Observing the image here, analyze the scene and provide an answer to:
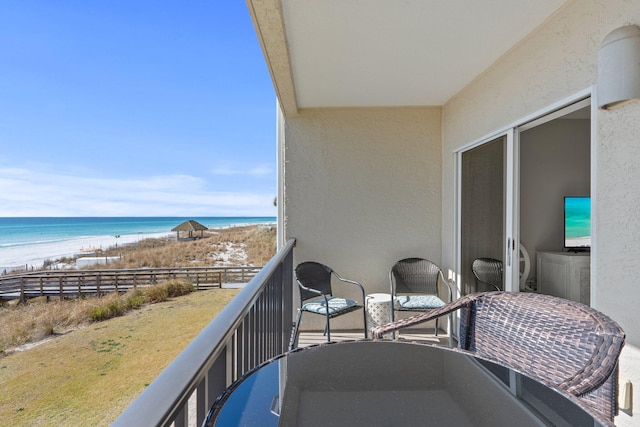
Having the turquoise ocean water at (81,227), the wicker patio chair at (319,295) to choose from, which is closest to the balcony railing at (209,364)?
the wicker patio chair at (319,295)

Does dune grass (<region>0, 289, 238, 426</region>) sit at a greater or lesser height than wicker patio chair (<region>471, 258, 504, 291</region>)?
lesser

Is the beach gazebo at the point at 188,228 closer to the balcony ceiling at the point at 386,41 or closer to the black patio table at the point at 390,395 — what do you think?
the balcony ceiling at the point at 386,41

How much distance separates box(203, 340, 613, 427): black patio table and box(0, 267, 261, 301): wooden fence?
41.4ft

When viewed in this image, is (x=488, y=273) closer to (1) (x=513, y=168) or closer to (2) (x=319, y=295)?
(1) (x=513, y=168)

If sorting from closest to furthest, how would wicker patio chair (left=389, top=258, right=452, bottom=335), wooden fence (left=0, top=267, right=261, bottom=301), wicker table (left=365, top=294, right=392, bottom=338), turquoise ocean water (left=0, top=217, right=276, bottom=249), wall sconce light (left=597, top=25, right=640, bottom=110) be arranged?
wall sconce light (left=597, top=25, right=640, bottom=110), wicker table (left=365, top=294, right=392, bottom=338), wicker patio chair (left=389, top=258, right=452, bottom=335), wooden fence (left=0, top=267, right=261, bottom=301), turquoise ocean water (left=0, top=217, right=276, bottom=249)

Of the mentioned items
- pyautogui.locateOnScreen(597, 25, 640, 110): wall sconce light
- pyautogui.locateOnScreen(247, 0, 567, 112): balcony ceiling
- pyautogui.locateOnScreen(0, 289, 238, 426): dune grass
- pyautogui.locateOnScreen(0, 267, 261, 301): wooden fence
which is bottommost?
pyautogui.locateOnScreen(0, 289, 238, 426): dune grass

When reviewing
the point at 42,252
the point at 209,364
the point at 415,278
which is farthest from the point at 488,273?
the point at 42,252

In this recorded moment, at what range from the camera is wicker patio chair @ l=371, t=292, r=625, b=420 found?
43.8 inches

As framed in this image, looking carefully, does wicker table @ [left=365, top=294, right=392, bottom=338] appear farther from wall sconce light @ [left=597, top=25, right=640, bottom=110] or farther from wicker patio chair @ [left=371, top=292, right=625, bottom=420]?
wall sconce light @ [left=597, top=25, right=640, bottom=110]

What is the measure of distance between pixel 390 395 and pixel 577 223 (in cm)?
185

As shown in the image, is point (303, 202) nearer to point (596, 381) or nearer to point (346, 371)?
point (346, 371)

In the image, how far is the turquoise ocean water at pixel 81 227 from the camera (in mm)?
24913

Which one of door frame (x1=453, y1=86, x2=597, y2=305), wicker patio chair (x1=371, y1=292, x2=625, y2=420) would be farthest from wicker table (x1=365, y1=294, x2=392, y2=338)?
wicker patio chair (x1=371, y1=292, x2=625, y2=420)

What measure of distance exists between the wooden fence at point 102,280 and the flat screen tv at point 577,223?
39.9 feet
